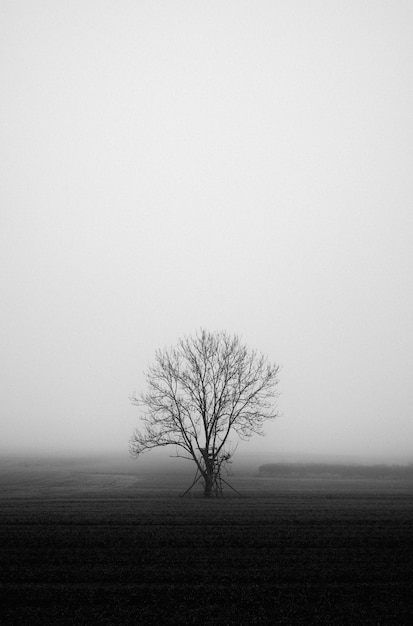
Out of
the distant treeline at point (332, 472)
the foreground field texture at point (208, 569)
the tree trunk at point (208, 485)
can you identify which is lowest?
the distant treeline at point (332, 472)

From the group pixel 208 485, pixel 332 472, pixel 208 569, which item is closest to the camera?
pixel 208 569

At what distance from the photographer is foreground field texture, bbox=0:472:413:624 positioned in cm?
774

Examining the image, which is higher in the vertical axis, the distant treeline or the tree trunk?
the tree trunk

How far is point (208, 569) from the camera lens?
10367 millimetres

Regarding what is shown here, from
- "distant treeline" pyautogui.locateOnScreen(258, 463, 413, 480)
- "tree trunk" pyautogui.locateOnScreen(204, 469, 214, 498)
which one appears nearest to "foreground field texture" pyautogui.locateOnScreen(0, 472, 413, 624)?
"tree trunk" pyautogui.locateOnScreen(204, 469, 214, 498)

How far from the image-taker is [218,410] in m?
31.7

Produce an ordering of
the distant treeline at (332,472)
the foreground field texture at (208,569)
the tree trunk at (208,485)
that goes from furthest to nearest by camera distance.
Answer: the distant treeline at (332,472) < the tree trunk at (208,485) < the foreground field texture at (208,569)

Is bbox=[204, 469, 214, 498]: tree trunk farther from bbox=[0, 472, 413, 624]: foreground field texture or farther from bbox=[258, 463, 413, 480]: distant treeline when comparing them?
bbox=[258, 463, 413, 480]: distant treeline

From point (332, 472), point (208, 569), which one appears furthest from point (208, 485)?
point (332, 472)

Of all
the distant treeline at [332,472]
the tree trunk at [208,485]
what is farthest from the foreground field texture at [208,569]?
the distant treeline at [332,472]

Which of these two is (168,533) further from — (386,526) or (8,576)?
(386,526)

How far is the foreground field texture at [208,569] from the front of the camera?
7.74 m

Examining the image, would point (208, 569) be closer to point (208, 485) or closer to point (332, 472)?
point (208, 485)

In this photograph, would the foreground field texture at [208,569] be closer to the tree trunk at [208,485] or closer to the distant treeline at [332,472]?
the tree trunk at [208,485]
